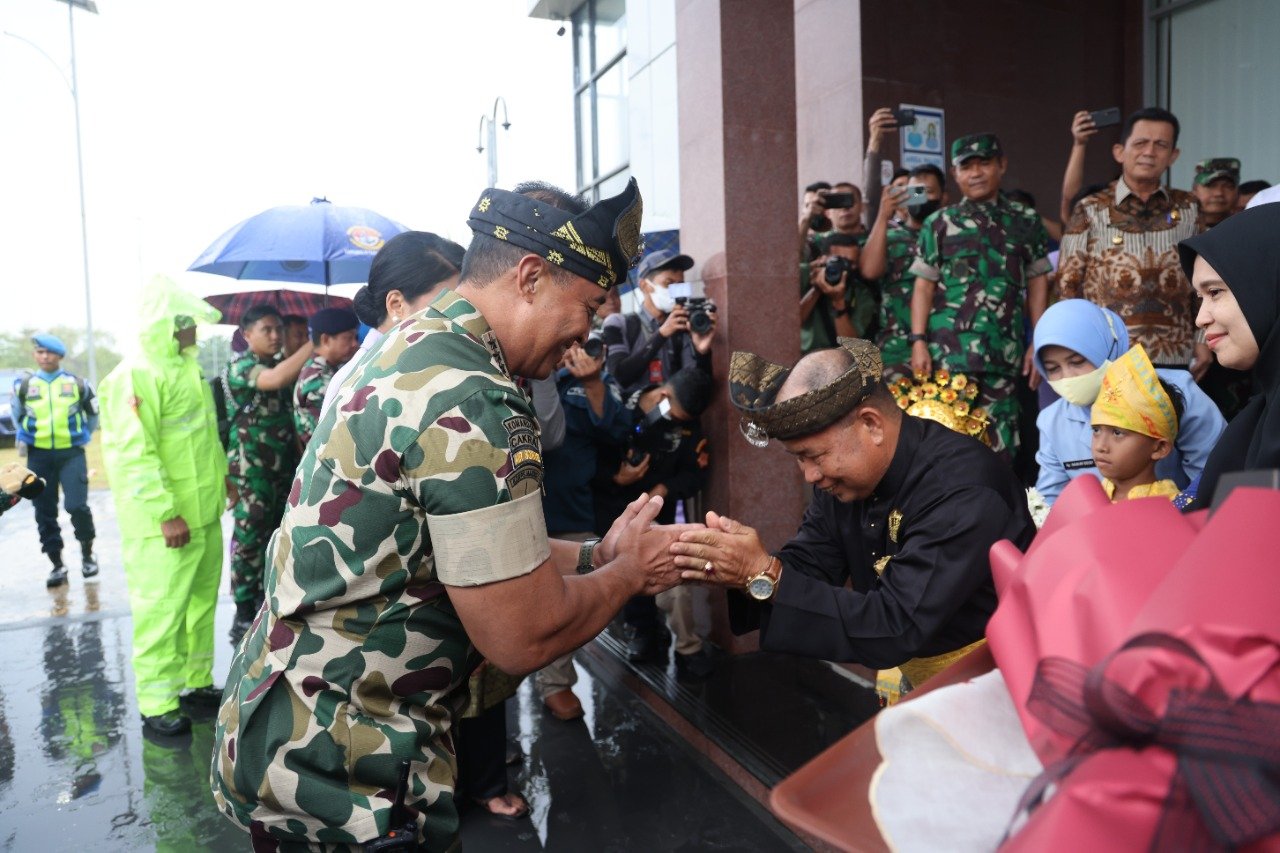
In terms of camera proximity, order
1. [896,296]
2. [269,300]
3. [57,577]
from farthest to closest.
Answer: [57,577] < [269,300] < [896,296]

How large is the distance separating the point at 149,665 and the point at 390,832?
386cm

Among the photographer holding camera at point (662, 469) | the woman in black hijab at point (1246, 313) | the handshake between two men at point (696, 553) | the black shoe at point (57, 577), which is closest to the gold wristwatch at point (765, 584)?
the handshake between two men at point (696, 553)

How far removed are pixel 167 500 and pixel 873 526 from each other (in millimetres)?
3881

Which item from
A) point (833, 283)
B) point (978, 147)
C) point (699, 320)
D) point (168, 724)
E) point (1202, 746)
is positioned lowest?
point (168, 724)

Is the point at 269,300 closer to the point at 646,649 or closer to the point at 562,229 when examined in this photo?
the point at 646,649

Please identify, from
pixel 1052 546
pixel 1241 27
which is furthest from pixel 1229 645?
pixel 1241 27

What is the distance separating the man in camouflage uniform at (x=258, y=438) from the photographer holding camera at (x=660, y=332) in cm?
236

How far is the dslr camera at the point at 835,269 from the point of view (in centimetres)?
557

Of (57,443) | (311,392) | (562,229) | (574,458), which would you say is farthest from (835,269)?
(57,443)

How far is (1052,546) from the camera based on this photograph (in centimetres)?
97

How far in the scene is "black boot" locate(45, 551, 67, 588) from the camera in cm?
867

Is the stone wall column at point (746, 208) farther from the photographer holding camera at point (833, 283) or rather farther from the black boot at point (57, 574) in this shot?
the black boot at point (57, 574)

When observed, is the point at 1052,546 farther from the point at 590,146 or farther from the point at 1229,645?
the point at 590,146

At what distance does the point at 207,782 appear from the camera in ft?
14.5
